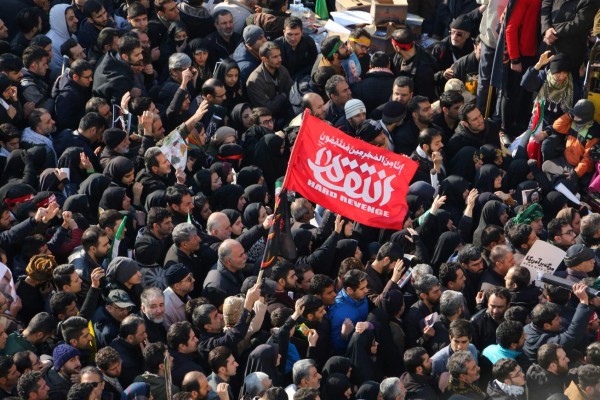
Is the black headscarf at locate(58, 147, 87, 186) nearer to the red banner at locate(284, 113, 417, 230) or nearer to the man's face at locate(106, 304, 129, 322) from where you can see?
the man's face at locate(106, 304, 129, 322)

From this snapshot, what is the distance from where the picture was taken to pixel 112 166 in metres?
15.3

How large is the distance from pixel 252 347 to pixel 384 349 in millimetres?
1167

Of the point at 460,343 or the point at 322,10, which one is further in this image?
the point at 322,10

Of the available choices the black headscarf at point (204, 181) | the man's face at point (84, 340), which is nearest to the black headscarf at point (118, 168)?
the black headscarf at point (204, 181)

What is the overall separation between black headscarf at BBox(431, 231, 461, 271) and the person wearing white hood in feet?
18.1

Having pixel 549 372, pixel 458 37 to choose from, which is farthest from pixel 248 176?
pixel 549 372

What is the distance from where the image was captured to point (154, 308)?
13.3m

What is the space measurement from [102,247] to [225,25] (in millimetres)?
5050

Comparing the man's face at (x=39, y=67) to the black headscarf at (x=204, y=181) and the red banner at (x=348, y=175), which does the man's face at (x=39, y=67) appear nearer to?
the black headscarf at (x=204, y=181)

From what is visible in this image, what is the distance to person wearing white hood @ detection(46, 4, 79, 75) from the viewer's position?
1811cm

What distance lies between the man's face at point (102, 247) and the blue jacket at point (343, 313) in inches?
83.6

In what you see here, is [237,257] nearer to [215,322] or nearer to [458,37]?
[215,322]

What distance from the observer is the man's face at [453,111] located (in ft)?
55.6

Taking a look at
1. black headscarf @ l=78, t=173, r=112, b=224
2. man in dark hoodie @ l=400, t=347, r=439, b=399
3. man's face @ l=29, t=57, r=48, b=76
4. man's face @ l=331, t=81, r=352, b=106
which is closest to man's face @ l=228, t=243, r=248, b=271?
black headscarf @ l=78, t=173, r=112, b=224
